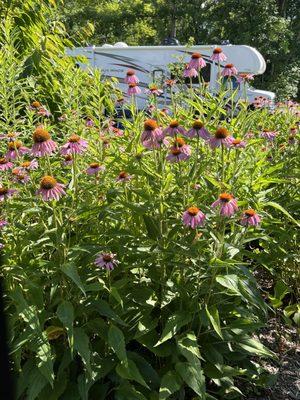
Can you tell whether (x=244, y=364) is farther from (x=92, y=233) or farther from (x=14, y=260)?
(x=14, y=260)

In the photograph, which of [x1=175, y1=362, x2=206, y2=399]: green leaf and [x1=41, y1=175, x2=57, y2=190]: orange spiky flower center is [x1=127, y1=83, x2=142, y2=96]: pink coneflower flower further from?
[x1=175, y1=362, x2=206, y2=399]: green leaf

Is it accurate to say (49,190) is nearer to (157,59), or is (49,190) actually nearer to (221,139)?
(221,139)

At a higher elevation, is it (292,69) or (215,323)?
(215,323)

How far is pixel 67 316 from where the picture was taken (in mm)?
1903

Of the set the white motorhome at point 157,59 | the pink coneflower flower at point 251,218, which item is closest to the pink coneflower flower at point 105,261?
the pink coneflower flower at point 251,218

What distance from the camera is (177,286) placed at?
2.27 m

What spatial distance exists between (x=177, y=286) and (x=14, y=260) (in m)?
0.70

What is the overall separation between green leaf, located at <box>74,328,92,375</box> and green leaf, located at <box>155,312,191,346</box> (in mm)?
297

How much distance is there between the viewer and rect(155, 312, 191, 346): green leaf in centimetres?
208

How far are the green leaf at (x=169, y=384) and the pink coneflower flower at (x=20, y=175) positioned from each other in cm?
101

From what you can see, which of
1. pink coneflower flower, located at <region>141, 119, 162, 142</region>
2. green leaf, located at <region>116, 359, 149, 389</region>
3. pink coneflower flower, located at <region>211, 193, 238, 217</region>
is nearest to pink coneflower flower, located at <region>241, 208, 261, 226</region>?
pink coneflower flower, located at <region>211, 193, 238, 217</region>

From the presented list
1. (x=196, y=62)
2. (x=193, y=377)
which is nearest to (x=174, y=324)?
(x=193, y=377)

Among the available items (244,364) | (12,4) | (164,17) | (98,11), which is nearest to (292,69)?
(164,17)

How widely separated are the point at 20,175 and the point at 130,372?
3.06ft
